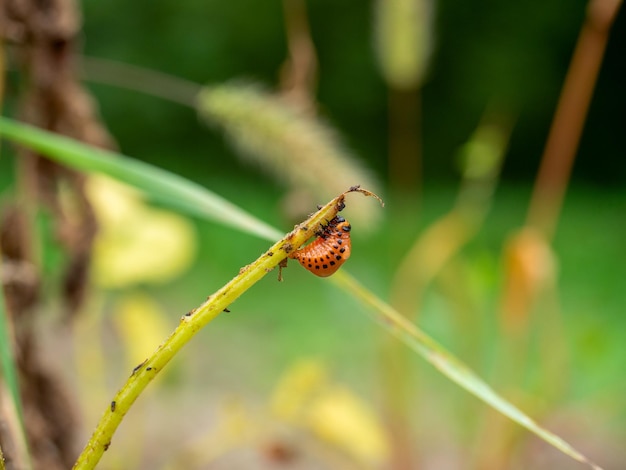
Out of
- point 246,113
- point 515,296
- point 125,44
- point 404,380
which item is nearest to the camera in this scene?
point 246,113

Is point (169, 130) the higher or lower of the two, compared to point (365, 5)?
lower

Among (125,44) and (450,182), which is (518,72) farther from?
(125,44)

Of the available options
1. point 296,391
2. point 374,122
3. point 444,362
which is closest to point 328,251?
point 444,362

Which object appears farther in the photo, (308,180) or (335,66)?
(335,66)

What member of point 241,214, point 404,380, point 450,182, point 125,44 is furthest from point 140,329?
point 125,44

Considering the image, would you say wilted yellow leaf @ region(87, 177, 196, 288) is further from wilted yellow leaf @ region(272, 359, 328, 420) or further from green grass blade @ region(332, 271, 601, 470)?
green grass blade @ region(332, 271, 601, 470)

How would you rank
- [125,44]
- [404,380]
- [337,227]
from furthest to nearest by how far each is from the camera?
[125,44] → [404,380] → [337,227]

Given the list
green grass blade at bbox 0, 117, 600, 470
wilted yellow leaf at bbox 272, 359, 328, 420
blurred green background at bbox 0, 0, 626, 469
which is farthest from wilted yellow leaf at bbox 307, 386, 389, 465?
blurred green background at bbox 0, 0, 626, 469

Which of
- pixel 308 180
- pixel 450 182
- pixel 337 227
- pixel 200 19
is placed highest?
pixel 200 19
